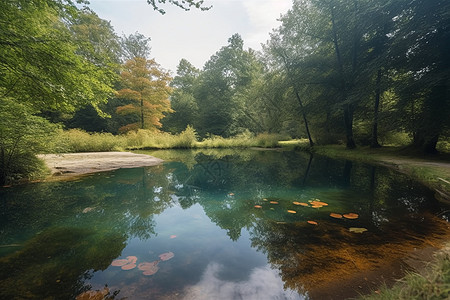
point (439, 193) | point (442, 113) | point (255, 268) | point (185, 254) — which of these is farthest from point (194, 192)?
point (442, 113)

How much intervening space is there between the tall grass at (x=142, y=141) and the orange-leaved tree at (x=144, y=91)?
2.30 meters

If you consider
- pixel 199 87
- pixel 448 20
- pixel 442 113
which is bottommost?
pixel 442 113

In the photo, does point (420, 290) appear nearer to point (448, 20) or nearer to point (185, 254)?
point (185, 254)

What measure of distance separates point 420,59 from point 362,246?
10314 millimetres

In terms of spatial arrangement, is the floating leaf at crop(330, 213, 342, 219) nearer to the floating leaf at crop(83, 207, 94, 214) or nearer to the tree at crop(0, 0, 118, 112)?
the floating leaf at crop(83, 207, 94, 214)

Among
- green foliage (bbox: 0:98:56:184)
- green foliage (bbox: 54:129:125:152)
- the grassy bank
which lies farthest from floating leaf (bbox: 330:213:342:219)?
green foliage (bbox: 54:129:125:152)

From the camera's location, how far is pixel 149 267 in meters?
2.23

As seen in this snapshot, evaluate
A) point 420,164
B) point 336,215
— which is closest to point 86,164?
point 336,215

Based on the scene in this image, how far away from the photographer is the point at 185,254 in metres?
2.54

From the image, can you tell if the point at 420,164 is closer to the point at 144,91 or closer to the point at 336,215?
the point at 336,215

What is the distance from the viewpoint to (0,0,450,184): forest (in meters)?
4.09

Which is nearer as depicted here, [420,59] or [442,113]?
[442,113]

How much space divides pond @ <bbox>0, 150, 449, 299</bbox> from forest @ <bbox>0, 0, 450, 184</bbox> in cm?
226

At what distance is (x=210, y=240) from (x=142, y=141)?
52.5 ft
